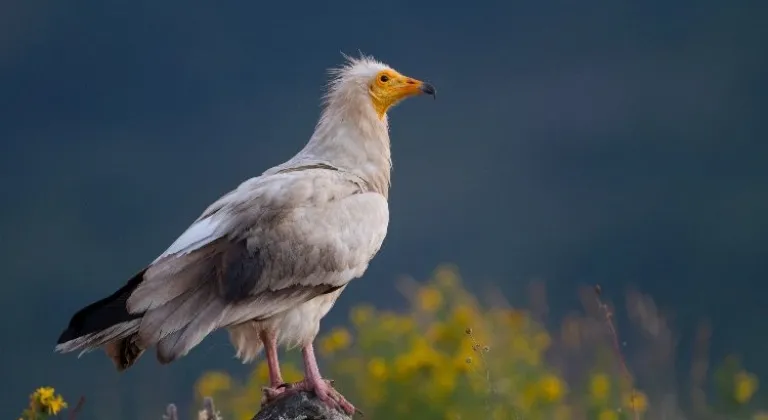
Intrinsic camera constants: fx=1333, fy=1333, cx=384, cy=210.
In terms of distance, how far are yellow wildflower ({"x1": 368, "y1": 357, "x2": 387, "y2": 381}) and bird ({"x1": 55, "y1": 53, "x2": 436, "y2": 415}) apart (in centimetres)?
160

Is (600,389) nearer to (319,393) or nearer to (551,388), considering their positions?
(551,388)

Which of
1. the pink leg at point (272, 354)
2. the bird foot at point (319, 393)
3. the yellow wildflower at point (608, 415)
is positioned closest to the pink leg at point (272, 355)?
the pink leg at point (272, 354)

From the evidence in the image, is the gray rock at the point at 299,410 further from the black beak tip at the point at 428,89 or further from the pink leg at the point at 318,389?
the black beak tip at the point at 428,89

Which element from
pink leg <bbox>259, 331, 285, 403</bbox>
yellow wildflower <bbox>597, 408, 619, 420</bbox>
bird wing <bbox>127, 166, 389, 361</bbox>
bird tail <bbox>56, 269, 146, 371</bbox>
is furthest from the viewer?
yellow wildflower <bbox>597, 408, 619, 420</bbox>

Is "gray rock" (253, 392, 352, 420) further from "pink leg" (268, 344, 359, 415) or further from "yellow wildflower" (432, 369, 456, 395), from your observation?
"yellow wildflower" (432, 369, 456, 395)

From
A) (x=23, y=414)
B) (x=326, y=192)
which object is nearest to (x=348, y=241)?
(x=326, y=192)

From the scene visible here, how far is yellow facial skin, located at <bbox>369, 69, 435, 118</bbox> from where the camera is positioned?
8.48 meters

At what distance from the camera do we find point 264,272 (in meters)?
7.18

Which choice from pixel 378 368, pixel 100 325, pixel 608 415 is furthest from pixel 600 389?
pixel 100 325

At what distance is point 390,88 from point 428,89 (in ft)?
0.83

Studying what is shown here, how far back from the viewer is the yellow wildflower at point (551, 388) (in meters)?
9.07

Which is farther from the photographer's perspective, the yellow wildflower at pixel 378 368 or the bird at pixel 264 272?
the yellow wildflower at pixel 378 368

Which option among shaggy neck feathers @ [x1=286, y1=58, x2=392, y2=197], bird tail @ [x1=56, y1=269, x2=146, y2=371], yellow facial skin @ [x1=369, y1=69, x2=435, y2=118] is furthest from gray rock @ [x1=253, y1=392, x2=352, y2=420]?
Result: yellow facial skin @ [x1=369, y1=69, x2=435, y2=118]

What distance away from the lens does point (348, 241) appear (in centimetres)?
747
